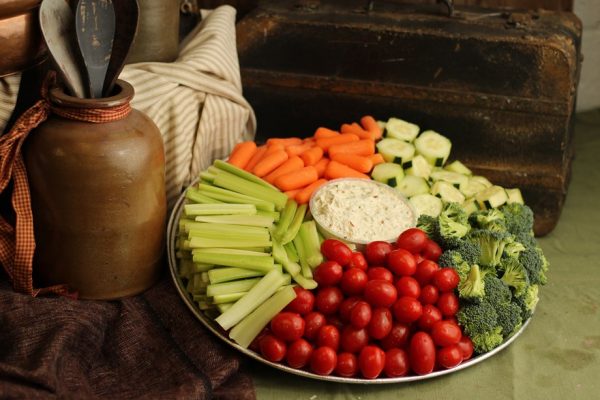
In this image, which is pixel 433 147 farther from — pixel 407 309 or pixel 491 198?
pixel 407 309

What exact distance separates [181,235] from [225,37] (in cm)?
105

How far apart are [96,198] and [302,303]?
0.76 meters

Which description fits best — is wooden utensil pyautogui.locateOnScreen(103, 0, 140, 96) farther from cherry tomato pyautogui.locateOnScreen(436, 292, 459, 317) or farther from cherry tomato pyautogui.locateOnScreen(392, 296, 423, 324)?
cherry tomato pyautogui.locateOnScreen(436, 292, 459, 317)

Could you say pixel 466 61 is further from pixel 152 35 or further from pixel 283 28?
pixel 152 35

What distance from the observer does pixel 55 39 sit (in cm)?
243

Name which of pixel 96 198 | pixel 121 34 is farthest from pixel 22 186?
pixel 121 34

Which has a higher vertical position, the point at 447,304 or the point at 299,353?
the point at 447,304

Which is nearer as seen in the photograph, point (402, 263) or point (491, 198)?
point (402, 263)

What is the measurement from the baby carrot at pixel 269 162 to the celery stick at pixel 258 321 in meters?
0.70

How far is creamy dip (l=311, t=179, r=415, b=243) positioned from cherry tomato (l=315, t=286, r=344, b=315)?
0.89 feet

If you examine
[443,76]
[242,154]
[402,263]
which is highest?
[443,76]

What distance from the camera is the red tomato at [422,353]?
2.36 metres

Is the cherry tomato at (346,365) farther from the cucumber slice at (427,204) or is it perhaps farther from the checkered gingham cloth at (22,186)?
the checkered gingham cloth at (22,186)

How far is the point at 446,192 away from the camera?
10.1ft
